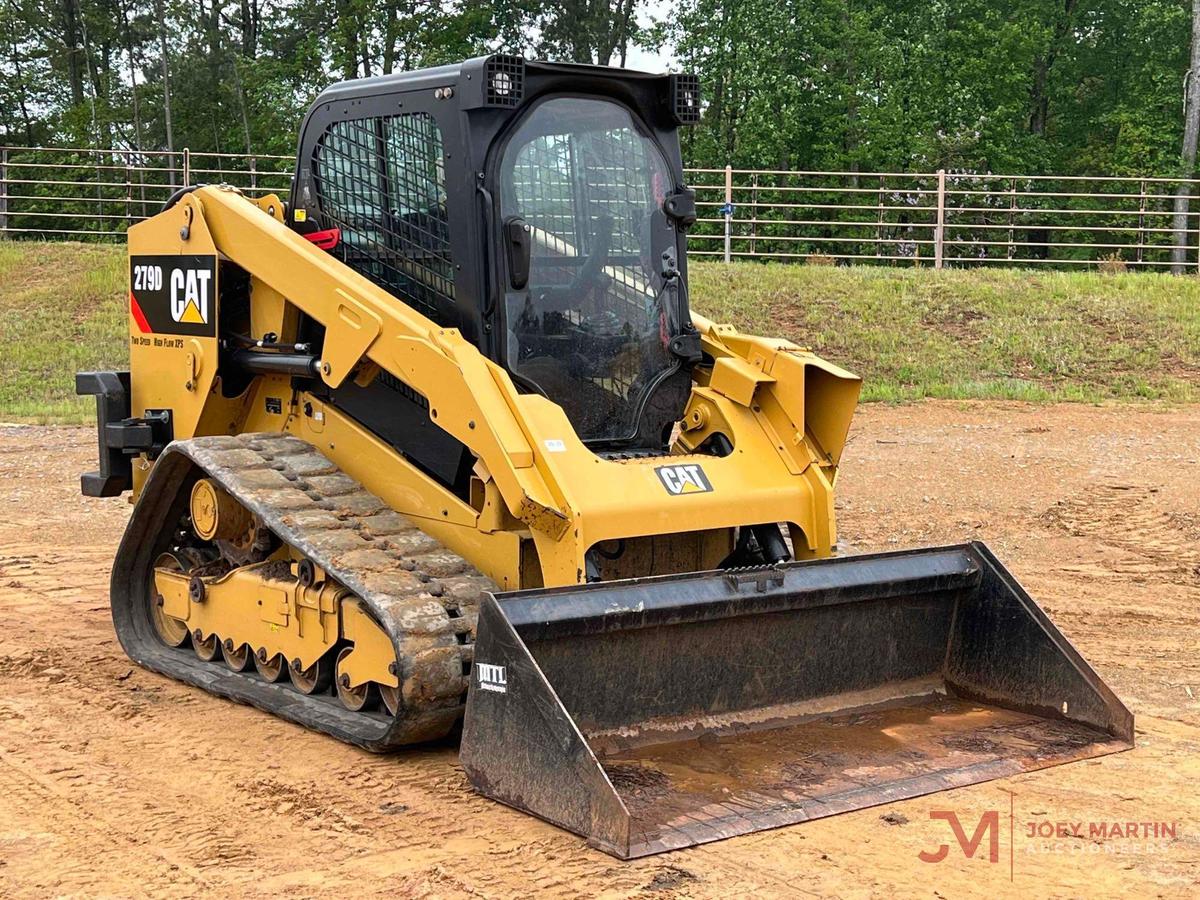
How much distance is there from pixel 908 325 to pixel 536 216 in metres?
12.6

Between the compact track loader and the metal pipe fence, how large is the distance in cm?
1463

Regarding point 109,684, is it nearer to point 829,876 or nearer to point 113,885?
point 113,885

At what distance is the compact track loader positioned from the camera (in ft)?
18.1

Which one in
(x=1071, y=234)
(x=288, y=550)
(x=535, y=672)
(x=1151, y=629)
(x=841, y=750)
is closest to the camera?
(x=535, y=672)

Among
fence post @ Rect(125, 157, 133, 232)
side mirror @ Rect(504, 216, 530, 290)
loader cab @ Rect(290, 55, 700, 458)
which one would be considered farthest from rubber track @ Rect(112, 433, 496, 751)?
fence post @ Rect(125, 157, 133, 232)

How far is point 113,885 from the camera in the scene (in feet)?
15.2

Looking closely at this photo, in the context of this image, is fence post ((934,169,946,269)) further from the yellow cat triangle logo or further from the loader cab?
the yellow cat triangle logo

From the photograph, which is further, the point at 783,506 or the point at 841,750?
the point at 783,506

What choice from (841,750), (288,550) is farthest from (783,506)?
(288,550)

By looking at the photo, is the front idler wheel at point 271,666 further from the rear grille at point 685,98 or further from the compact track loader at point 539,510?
the rear grille at point 685,98

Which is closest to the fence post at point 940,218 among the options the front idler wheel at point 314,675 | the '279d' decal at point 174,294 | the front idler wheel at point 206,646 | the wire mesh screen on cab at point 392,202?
the '279d' decal at point 174,294

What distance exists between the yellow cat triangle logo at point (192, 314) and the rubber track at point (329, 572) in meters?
0.74

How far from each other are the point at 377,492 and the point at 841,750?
2.31 m

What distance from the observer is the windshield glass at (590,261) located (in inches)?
258
